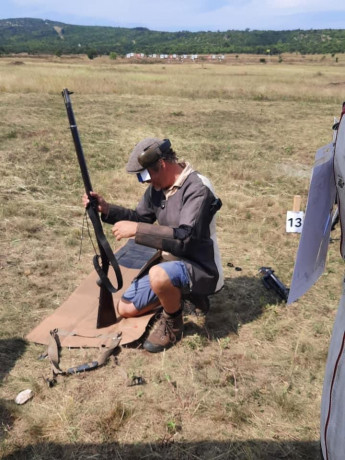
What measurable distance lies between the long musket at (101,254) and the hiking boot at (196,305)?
0.65 metres

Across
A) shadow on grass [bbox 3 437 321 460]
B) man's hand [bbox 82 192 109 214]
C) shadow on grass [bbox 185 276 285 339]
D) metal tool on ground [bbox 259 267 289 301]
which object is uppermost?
man's hand [bbox 82 192 109 214]

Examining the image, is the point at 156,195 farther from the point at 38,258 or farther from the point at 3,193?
the point at 3,193

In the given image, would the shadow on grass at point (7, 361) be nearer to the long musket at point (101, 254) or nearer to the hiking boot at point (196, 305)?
the long musket at point (101, 254)

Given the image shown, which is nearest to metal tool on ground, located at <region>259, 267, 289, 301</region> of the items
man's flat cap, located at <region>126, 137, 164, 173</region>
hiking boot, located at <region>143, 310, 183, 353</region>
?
hiking boot, located at <region>143, 310, 183, 353</region>

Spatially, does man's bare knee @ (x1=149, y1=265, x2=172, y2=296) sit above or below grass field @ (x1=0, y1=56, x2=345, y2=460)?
above

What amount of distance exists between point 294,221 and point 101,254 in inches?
127

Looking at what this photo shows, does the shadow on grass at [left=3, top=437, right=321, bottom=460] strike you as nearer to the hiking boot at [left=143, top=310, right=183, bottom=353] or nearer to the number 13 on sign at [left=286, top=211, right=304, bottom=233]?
the hiking boot at [left=143, top=310, right=183, bottom=353]

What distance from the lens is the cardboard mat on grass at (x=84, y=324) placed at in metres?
3.35

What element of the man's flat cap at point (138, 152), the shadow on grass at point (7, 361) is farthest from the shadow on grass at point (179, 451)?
the man's flat cap at point (138, 152)

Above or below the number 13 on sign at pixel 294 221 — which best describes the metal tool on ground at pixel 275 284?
below

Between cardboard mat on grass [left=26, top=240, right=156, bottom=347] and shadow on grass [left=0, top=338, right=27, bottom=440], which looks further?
cardboard mat on grass [left=26, top=240, right=156, bottom=347]

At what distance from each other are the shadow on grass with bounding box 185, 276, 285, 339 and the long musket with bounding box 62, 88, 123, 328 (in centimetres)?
74

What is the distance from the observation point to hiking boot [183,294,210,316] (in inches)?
134

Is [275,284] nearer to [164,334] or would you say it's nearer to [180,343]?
[180,343]
